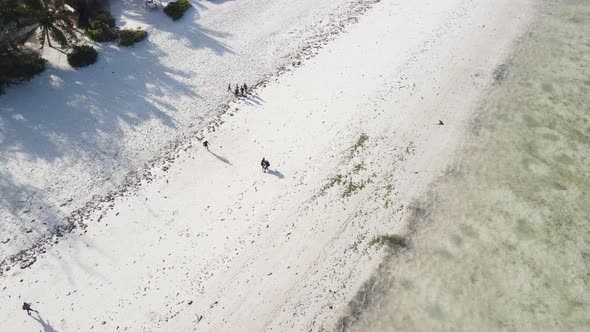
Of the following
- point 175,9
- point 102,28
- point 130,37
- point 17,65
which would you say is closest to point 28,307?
point 17,65

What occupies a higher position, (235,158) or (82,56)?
(82,56)

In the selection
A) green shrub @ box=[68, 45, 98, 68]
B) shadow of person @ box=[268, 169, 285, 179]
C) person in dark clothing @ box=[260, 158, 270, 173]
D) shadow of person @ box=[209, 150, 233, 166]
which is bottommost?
shadow of person @ box=[268, 169, 285, 179]

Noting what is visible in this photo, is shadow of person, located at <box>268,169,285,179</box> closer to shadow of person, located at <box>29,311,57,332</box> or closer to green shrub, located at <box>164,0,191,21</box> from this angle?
shadow of person, located at <box>29,311,57,332</box>

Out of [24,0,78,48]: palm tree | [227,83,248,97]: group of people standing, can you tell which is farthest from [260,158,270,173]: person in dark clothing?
[24,0,78,48]: palm tree

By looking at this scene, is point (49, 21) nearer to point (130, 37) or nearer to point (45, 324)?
point (130, 37)

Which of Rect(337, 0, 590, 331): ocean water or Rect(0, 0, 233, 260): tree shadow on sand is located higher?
Rect(0, 0, 233, 260): tree shadow on sand

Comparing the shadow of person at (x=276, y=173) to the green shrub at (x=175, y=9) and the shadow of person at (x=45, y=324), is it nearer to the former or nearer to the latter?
the shadow of person at (x=45, y=324)

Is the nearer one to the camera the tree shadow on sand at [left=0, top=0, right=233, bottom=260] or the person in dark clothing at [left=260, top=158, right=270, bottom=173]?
the tree shadow on sand at [left=0, top=0, right=233, bottom=260]
